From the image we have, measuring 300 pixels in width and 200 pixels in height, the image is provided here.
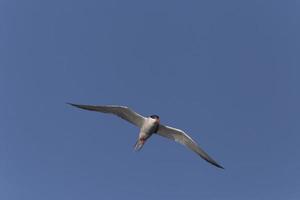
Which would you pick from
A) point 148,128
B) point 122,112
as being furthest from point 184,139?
point 122,112

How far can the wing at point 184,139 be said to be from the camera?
39.6 m

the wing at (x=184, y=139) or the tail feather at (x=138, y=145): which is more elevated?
the wing at (x=184, y=139)

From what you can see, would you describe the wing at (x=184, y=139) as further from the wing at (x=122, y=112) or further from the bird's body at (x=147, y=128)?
the wing at (x=122, y=112)

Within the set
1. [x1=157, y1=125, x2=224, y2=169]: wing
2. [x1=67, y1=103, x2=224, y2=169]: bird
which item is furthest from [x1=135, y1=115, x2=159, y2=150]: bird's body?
[x1=157, y1=125, x2=224, y2=169]: wing

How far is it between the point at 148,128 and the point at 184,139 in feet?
9.50

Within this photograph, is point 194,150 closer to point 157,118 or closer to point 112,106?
point 157,118

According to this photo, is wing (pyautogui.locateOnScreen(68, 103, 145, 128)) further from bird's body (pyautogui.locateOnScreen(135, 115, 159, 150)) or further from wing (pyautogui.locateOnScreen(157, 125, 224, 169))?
wing (pyautogui.locateOnScreen(157, 125, 224, 169))

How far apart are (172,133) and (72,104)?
7.09 meters

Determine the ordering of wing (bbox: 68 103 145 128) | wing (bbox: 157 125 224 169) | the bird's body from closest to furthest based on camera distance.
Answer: wing (bbox: 68 103 145 128) → the bird's body → wing (bbox: 157 125 224 169)

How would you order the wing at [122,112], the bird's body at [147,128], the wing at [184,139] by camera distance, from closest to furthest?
the wing at [122,112] < the bird's body at [147,128] < the wing at [184,139]

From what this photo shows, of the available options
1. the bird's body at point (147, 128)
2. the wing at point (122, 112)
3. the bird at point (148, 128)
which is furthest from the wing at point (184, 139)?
the wing at point (122, 112)

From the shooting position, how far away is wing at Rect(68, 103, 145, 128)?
37.3m

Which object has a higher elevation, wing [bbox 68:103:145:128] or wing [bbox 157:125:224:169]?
wing [bbox 157:125:224:169]

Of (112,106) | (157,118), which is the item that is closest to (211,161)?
(157,118)
